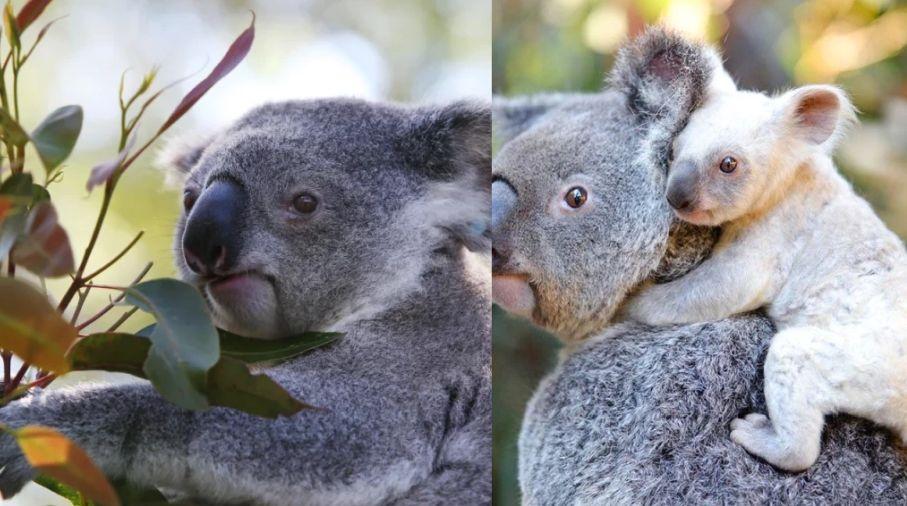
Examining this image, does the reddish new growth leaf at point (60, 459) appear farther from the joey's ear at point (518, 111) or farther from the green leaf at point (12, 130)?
the joey's ear at point (518, 111)

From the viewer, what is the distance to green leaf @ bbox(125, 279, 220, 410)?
1253 mm

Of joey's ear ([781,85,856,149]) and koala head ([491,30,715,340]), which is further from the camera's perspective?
koala head ([491,30,715,340])

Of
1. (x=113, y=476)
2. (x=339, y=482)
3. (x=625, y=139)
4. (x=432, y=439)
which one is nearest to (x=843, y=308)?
(x=625, y=139)

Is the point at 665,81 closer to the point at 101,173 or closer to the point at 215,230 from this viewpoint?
the point at 215,230

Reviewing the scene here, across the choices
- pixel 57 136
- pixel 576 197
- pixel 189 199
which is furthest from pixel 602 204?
pixel 57 136

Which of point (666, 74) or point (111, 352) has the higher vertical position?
point (666, 74)

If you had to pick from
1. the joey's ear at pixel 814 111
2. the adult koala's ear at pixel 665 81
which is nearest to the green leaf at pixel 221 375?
the adult koala's ear at pixel 665 81

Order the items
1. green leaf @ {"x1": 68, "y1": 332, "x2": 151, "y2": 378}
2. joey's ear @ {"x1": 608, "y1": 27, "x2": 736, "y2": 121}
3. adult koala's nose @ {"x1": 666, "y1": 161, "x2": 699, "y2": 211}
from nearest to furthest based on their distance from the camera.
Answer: green leaf @ {"x1": 68, "y1": 332, "x2": 151, "y2": 378} → adult koala's nose @ {"x1": 666, "y1": 161, "x2": 699, "y2": 211} → joey's ear @ {"x1": 608, "y1": 27, "x2": 736, "y2": 121}

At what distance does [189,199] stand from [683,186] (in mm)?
992

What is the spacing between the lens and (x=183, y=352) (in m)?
1.26

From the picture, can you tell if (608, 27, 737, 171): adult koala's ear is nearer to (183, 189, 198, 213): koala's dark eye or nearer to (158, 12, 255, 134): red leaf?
(158, 12, 255, 134): red leaf

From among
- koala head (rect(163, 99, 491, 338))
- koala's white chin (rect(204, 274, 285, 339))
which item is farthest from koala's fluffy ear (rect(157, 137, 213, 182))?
koala's white chin (rect(204, 274, 285, 339))

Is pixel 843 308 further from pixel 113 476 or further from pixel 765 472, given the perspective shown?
pixel 113 476

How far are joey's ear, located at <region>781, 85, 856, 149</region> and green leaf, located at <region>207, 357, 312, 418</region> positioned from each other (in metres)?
0.98
